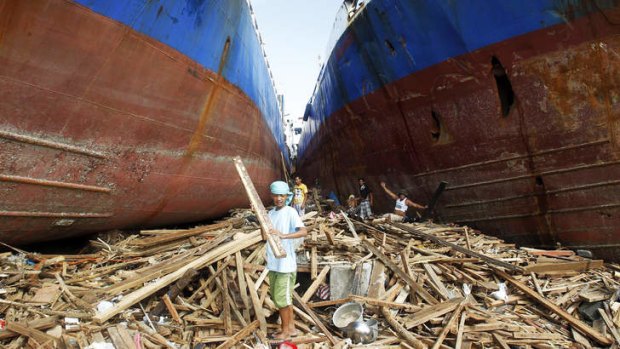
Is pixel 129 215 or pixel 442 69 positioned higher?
pixel 442 69

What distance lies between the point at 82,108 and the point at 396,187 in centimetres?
654

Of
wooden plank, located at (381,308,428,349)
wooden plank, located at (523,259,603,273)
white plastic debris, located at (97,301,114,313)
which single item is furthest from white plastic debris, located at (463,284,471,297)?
white plastic debris, located at (97,301,114,313)

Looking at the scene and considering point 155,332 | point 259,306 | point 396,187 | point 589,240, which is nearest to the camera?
point 155,332

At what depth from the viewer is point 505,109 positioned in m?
6.20

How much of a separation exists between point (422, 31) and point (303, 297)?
535 cm

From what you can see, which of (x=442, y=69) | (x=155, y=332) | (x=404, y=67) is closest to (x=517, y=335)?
(x=155, y=332)

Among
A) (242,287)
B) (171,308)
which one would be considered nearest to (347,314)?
(242,287)

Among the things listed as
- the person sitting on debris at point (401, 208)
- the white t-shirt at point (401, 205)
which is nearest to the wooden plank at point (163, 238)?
the person sitting on debris at point (401, 208)

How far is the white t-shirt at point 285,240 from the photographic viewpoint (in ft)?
11.7

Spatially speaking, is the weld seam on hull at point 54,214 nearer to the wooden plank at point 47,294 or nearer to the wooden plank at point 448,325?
the wooden plank at point 47,294

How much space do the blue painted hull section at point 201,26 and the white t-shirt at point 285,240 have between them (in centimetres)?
343

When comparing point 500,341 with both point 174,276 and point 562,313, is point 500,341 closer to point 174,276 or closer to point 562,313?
point 562,313

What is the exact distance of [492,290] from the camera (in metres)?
4.78

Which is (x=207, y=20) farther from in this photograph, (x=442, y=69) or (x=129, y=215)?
(x=442, y=69)
